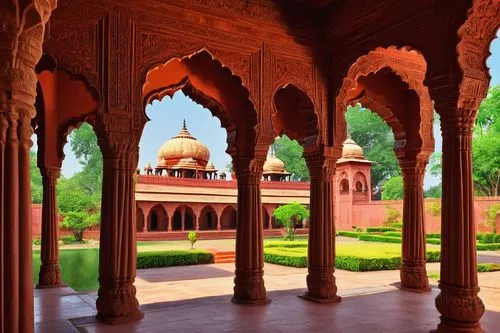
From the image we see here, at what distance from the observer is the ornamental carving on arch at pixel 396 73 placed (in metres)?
7.58

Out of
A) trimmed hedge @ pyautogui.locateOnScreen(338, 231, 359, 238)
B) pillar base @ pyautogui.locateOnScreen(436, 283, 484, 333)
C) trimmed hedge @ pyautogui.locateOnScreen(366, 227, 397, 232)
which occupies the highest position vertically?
pillar base @ pyautogui.locateOnScreen(436, 283, 484, 333)

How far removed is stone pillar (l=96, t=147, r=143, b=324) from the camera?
19.7 ft

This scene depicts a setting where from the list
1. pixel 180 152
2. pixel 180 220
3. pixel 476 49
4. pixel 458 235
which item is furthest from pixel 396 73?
pixel 180 152

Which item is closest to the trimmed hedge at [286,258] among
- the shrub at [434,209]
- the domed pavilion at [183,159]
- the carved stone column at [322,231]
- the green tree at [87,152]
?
the carved stone column at [322,231]

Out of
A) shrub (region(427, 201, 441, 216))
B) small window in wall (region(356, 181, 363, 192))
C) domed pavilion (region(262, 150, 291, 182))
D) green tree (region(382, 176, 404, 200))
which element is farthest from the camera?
green tree (region(382, 176, 404, 200))

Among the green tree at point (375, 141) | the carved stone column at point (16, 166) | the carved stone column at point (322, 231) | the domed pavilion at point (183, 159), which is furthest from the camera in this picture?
the green tree at point (375, 141)

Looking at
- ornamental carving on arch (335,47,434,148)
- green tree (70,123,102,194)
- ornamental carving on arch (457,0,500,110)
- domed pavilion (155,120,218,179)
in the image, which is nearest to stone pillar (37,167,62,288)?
ornamental carving on arch (335,47,434,148)

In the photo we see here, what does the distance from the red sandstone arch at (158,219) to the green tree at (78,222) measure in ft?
12.7

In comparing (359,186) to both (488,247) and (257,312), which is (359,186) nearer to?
(488,247)

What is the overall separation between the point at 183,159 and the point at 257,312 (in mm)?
24388

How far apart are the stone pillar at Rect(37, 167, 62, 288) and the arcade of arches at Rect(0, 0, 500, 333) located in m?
0.03

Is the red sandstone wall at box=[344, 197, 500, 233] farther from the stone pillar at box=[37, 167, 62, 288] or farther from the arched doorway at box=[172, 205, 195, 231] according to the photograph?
the stone pillar at box=[37, 167, 62, 288]

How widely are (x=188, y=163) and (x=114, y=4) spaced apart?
948 inches

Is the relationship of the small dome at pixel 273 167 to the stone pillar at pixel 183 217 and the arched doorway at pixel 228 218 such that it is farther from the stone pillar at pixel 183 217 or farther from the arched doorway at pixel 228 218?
the stone pillar at pixel 183 217
